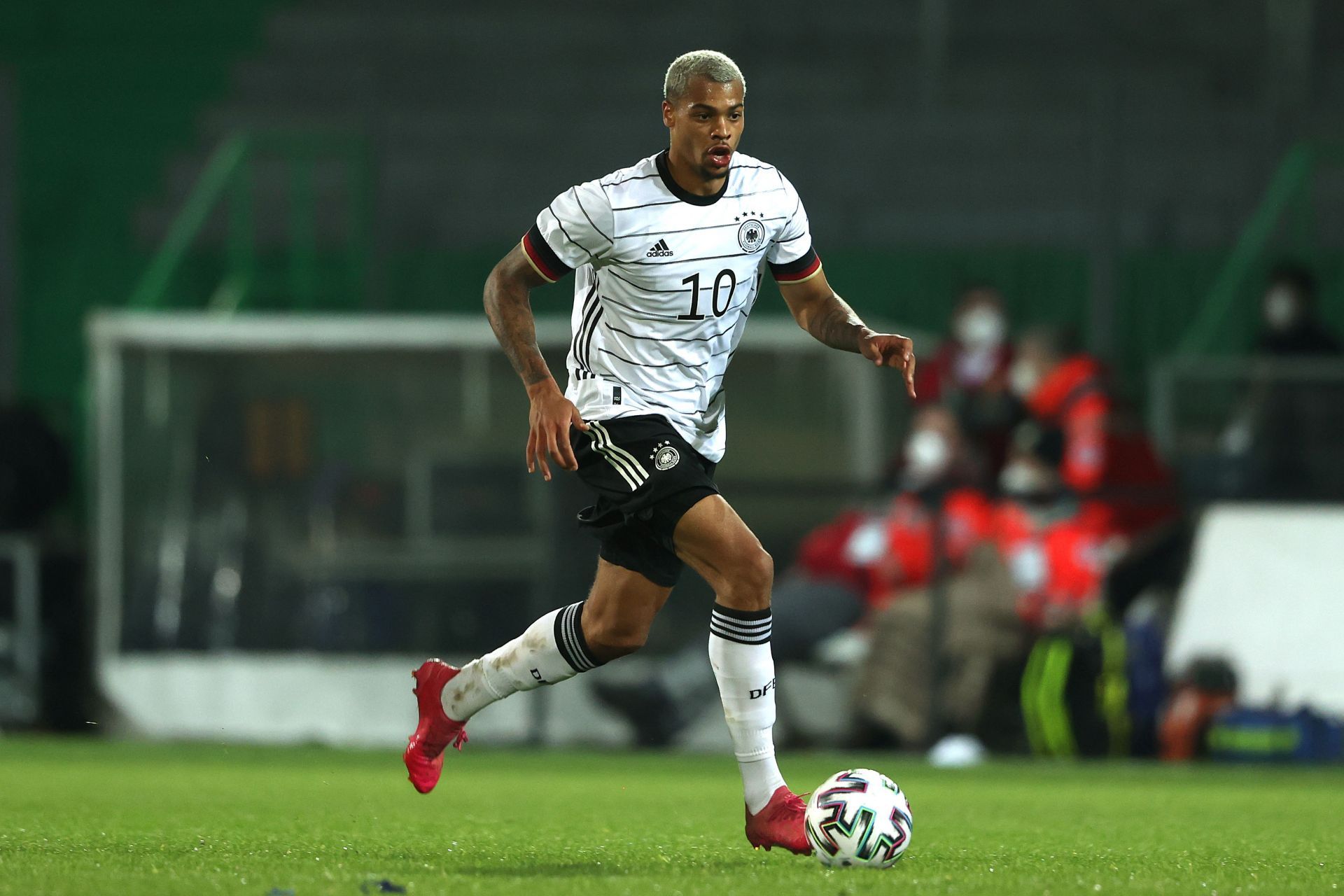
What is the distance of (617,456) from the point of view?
16.5ft

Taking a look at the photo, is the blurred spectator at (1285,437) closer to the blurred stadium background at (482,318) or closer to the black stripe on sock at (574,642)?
the blurred stadium background at (482,318)

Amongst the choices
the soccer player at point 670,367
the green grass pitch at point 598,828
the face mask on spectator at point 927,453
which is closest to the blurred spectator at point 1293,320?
the face mask on spectator at point 927,453

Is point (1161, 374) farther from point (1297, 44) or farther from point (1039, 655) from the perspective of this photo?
point (1297, 44)

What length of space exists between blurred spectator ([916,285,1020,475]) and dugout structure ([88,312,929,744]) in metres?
0.99

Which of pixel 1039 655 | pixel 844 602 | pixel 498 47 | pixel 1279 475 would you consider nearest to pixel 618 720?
pixel 844 602

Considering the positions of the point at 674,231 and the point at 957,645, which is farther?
the point at 957,645

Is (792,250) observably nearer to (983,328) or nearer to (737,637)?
(737,637)

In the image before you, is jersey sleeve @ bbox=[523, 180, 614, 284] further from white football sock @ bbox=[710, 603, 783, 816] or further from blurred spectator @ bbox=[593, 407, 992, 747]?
blurred spectator @ bbox=[593, 407, 992, 747]

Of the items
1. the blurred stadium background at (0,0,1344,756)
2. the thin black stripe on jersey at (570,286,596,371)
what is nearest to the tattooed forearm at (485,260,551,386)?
the thin black stripe on jersey at (570,286,596,371)

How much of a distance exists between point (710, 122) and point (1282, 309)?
8425mm

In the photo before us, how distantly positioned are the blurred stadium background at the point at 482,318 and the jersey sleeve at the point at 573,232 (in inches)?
216

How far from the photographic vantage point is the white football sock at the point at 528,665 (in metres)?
5.34

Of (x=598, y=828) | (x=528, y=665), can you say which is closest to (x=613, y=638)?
(x=528, y=665)

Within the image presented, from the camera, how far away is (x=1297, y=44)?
15945mm
